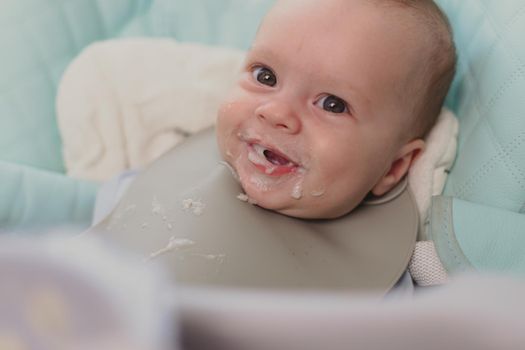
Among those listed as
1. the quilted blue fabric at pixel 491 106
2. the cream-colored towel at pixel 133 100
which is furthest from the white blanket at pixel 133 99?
the quilted blue fabric at pixel 491 106

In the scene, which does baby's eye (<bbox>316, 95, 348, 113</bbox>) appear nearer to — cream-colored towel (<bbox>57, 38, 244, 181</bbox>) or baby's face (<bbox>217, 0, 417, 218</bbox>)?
baby's face (<bbox>217, 0, 417, 218</bbox>)

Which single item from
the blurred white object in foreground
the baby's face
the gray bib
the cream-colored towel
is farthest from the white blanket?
the blurred white object in foreground

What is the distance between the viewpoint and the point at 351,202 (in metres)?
0.94

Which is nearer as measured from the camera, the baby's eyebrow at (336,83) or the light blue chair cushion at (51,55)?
the baby's eyebrow at (336,83)

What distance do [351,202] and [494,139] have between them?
228 mm

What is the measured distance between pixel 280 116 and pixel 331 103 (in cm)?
8

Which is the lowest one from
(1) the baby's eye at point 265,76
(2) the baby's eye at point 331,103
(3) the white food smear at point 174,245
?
(3) the white food smear at point 174,245

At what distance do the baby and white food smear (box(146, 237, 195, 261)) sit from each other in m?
0.11

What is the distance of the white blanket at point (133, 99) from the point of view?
1179mm

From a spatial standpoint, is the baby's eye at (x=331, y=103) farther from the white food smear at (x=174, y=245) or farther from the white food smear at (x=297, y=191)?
the white food smear at (x=174, y=245)

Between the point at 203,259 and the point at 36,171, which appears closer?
the point at 203,259

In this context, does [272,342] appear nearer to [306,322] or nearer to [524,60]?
[306,322]

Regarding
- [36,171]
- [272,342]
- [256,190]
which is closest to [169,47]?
[36,171]

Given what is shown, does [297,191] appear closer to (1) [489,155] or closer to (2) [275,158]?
(2) [275,158]
